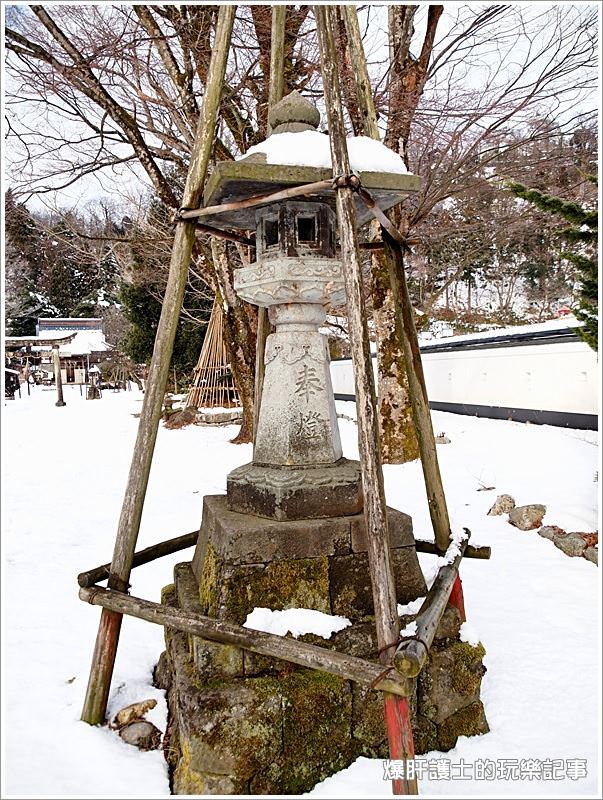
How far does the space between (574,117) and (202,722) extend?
9189 mm

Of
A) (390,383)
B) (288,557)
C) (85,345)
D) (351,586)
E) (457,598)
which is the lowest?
(457,598)

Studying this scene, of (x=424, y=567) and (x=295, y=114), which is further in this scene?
(x=424, y=567)

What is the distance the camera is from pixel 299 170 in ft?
8.73

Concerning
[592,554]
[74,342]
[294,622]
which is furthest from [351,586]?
[74,342]

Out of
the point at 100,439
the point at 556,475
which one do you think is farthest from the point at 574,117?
the point at 100,439

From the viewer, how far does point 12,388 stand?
24453mm

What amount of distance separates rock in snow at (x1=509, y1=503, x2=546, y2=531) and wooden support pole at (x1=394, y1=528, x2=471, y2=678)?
8.79 feet

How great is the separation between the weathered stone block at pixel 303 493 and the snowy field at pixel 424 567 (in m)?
1.06

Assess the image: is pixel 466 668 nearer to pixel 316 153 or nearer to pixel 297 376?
pixel 297 376

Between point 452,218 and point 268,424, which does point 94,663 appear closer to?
point 268,424

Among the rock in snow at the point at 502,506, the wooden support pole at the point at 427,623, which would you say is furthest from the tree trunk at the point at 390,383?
the wooden support pole at the point at 427,623

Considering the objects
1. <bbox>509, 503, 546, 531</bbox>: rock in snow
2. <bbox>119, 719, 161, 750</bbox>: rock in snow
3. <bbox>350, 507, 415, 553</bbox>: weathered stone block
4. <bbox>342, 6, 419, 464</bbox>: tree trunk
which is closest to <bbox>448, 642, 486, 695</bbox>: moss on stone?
<bbox>350, 507, 415, 553</bbox>: weathered stone block

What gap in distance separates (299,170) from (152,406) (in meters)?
1.37

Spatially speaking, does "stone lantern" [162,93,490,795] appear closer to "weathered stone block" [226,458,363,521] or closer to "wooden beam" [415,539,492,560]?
"weathered stone block" [226,458,363,521]
